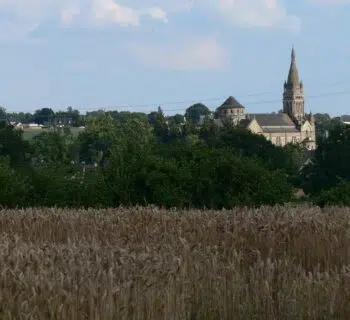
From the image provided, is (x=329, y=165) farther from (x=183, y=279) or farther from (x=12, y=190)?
(x=183, y=279)

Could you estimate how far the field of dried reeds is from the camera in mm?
7371

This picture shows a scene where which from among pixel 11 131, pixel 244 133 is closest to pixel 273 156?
pixel 244 133

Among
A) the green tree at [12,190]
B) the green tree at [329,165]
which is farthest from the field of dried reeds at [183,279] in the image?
the green tree at [329,165]

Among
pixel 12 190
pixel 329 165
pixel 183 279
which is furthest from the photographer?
pixel 329 165

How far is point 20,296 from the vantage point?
7250 millimetres

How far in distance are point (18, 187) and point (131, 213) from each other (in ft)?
44.2

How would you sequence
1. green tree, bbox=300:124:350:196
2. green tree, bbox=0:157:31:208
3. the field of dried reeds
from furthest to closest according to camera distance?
green tree, bbox=300:124:350:196 < green tree, bbox=0:157:31:208 < the field of dried reeds

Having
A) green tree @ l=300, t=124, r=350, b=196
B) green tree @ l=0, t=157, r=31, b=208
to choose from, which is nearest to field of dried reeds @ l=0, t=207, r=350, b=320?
green tree @ l=0, t=157, r=31, b=208

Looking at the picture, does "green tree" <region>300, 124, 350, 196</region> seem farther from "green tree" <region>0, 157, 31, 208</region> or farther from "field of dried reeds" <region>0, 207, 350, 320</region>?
"field of dried reeds" <region>0, 207, 350, 320</region>

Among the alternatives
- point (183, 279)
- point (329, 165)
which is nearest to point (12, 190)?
point (183, 279)

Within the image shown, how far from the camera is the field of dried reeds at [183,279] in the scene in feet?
24.2

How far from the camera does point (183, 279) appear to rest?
9055mm

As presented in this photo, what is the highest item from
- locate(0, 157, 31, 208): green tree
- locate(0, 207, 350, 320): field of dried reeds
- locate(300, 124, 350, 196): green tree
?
locate(0, 207, 350, 320): field of dried reeds

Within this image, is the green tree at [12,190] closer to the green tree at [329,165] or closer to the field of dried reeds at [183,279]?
the field of dried reeds at [183,279]
